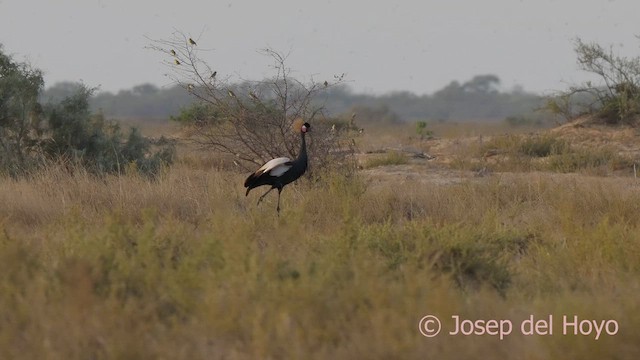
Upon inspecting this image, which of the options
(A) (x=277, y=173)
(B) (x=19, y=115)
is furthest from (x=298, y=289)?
(B) (x=19, y=115)

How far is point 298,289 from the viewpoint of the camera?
195 inches

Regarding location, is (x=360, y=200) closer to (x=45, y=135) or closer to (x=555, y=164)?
(x=45, y=135)

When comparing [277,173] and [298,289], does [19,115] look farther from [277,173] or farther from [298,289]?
[298,289]

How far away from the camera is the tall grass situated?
4656mm

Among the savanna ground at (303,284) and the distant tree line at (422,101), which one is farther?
the distant tree line at (422,101)

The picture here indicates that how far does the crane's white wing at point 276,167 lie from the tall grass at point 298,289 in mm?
1358

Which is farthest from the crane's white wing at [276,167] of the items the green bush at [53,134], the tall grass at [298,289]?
the green bush at [53,134]

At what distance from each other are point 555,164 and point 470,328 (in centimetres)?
1124

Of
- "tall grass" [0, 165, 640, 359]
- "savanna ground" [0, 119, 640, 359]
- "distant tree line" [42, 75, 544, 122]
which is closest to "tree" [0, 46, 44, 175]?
"savanna ground" [0, 119, 640, 359]

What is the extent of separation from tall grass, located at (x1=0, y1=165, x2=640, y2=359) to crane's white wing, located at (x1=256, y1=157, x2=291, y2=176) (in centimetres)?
136

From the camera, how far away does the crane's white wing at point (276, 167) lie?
9.55 m

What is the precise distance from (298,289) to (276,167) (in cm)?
472

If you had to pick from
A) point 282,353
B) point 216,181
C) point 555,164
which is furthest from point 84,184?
point 555,164

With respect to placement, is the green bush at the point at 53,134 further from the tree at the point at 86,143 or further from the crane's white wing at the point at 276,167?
the crane's white wing at the point at 276,167
